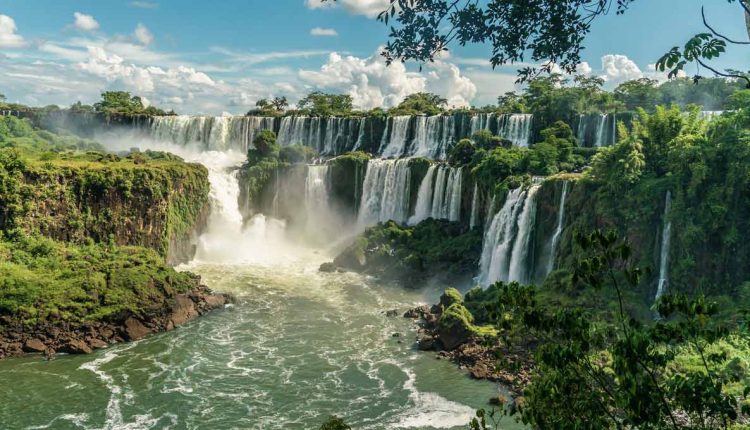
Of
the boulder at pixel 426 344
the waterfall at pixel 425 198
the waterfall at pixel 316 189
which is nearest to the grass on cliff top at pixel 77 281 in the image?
the boulder at pixel 426 344

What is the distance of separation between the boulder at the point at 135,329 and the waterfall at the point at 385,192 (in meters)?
19.4

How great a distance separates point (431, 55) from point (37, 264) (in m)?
23.4

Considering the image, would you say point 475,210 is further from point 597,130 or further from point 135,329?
point 135,329

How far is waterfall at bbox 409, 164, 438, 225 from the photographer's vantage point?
36594 mm

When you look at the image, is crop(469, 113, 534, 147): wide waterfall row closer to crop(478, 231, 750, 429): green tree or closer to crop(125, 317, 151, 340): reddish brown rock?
crop(125, 317, 151, 340): reddish brown rock

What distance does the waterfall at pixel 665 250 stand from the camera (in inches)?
807

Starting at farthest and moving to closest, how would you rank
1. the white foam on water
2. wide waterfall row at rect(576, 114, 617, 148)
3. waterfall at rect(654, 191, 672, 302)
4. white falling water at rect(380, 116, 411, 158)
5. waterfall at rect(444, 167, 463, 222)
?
white falling water at rect(380, 116, 411, 158), wide waterfall row at rect(576, 114, 617, 148), waterfall at rect(444, 167, 463, 222), waterfall at rect(654, 191, 672, 302), the white foam on water

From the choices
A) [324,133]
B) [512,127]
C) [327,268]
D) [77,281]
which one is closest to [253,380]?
[77,281]

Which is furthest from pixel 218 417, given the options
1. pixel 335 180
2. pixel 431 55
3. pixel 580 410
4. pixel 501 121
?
pixel 501 121

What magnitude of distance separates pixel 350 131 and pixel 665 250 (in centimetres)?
3227

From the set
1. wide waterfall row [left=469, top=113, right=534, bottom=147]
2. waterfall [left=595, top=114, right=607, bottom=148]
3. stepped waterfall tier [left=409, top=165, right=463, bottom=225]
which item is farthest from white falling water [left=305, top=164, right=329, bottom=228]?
waterfall [left=595, top=114, right=607, bottom=148]

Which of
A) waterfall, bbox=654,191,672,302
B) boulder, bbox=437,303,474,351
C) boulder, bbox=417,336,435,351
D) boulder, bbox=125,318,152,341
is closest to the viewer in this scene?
waterfall, bbox=654,191,672,302

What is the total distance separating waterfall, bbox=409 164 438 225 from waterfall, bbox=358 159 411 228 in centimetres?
95

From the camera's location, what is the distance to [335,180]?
40750 mm
